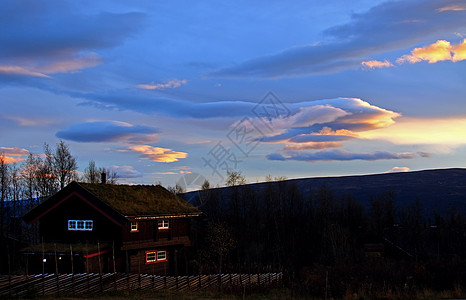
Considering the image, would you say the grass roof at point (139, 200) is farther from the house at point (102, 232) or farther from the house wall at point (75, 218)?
the house wall at point (75, 218)

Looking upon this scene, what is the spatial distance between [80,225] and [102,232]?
89.7 inches

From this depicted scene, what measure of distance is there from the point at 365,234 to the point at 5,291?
6536cm

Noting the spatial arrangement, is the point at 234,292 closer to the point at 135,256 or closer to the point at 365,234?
the point at 135,256

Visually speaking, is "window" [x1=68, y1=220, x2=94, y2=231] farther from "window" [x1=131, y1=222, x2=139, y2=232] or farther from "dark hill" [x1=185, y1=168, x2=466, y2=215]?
"dark hill" [x1=185, y1=168, x2=466, y2=215]

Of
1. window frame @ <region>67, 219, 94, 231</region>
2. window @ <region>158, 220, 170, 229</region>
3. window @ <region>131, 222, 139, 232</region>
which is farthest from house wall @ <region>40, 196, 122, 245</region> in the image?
window @ <region>158, 220, 170, 229</region>

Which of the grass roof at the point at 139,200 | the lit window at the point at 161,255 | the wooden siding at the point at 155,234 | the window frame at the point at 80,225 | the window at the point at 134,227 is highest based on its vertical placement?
the grass roof at the point at 139,200

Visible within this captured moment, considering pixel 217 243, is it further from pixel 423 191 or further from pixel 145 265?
pixel 423 191

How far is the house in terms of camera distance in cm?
3419

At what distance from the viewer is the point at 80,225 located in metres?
37.0

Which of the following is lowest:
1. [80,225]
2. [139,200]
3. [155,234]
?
[155,234]

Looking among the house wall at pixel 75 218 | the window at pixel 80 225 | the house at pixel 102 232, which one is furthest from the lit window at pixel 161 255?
the window at pixel 80 225

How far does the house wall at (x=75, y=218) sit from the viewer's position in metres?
36.2

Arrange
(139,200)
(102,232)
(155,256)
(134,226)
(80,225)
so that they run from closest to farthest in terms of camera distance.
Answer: (102,232)
(80,225)
(134,226)
(155,256)
(139,200)

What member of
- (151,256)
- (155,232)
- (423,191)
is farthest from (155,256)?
(423,191)
